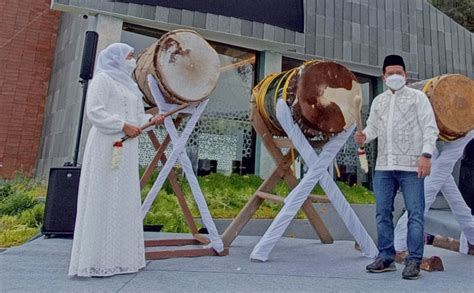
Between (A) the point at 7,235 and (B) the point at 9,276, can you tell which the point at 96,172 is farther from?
(A) the point at 7,235

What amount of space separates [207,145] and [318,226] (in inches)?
118

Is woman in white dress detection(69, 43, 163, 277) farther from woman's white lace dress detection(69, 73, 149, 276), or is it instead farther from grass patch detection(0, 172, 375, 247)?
grass patch detection(0, 172, 375, 247)

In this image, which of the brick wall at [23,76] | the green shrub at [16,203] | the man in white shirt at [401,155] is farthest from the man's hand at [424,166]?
the brick wall at [23,76]

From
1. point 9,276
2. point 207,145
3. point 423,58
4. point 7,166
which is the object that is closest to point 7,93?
point 7,166

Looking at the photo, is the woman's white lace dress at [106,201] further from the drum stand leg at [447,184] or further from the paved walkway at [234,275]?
the drum stand leg at [447,184]

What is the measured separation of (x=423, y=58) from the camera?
7.30 meters

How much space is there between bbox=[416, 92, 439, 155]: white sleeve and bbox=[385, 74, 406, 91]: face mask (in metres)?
0.14

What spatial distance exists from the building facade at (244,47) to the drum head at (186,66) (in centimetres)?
268

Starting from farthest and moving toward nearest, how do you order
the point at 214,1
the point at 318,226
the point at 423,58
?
1. the point at 423,58
2. the point at 214,1
3. the point at 318,226

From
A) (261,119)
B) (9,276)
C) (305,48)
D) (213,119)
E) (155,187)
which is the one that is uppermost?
(305,48)

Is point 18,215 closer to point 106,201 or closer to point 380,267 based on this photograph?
point 106,201

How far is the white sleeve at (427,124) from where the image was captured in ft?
6.66

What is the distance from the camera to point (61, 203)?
3.00 m

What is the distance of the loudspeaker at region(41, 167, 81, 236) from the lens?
2.95m
